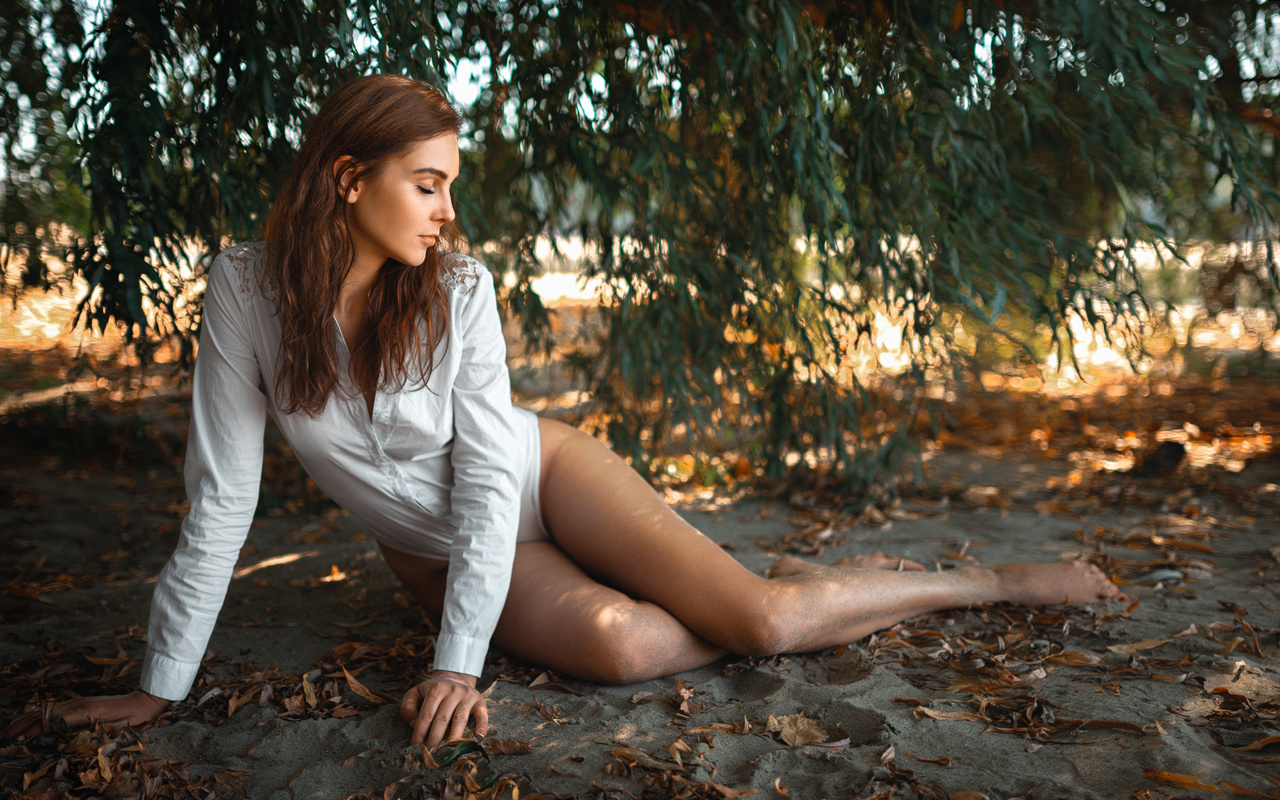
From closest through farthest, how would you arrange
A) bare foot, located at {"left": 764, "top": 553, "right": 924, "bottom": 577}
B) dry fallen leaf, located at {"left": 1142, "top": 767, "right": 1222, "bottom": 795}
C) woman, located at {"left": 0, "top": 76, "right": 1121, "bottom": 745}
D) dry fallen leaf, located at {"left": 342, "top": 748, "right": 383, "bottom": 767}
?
dry fallen leaf, located at {"left": 1142, "top": 767, "right": 1222, "bottom": 795}
dry fallen leaf, located at {"left": 342, "top": 748, "right": 383, "bottom": 767}
woman, located at {"left": 0, "top": 76, "right": 1121, "bottom": 745}
bare foot, located at {"left": 764, "top": 553, "right": 924, "bottom": 577}

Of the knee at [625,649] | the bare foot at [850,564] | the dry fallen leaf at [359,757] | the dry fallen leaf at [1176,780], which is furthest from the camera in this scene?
the bare foot at [850,564]

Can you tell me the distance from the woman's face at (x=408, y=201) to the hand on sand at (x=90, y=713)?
1.06m

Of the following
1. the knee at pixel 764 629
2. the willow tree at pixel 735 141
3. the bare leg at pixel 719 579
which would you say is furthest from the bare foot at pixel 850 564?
the willow tree at pixel 735 141

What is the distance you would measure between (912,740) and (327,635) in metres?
1.52

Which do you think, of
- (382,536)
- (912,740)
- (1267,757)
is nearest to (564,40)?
(382,536)

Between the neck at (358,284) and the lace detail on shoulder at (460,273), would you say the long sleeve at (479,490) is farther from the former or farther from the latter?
the neck at (358,284)

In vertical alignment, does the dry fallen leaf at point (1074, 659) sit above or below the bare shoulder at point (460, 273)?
below

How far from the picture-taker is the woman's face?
1649mm

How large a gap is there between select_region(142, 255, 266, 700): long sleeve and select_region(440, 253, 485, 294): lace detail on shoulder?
1.38 feet

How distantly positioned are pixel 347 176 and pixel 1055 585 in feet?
6.70

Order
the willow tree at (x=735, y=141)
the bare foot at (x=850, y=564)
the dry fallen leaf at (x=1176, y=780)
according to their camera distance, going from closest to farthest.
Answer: the dry fallen leaf at (x=1176, y=780) < the willow tree at (x=735, y=141) < the bare foot at (x=850, y=564)

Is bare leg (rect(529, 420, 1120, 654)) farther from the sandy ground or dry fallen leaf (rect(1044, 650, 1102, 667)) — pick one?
dry fallen leaf (rect(1044, 650, 1102, 667))

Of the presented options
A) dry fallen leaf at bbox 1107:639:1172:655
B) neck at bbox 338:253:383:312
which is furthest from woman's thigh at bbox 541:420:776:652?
dry fallen leaf at bbox 1107:639:1172:655

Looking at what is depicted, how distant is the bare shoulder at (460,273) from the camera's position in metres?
1.83
